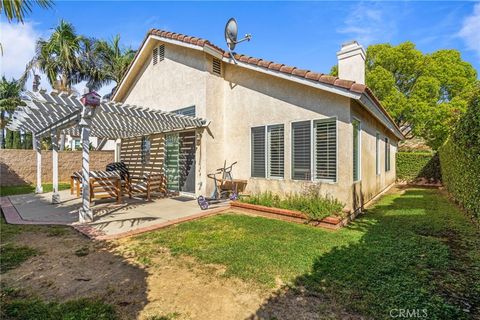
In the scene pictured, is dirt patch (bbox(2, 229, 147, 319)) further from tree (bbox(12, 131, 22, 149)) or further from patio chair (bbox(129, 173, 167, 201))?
tree (bbox(12, 131, 22, 149))

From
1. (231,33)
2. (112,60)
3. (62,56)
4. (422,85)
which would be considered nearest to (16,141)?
(62,56)

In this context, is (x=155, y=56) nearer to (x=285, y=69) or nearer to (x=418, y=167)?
(x=285, y=69)

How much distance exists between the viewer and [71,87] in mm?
27609

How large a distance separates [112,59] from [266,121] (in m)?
27.3

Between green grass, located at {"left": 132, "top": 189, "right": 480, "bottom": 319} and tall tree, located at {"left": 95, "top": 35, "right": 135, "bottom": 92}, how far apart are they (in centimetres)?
2761

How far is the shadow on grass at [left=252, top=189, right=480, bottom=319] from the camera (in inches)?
136

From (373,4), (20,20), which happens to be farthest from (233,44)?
(20,20)

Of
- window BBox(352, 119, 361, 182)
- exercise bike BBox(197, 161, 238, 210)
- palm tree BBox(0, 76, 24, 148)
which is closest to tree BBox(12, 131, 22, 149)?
palm tree BBox(0, 76, 24, 148)

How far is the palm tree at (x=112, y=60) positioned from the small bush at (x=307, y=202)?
26825mm

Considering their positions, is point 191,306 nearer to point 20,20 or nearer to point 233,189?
point 20,20

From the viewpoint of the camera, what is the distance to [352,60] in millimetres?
9508

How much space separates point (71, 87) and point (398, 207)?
32120mm

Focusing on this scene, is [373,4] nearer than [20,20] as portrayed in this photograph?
No

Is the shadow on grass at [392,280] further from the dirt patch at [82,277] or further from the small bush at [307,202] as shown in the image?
the dirt patch at [82,277]
